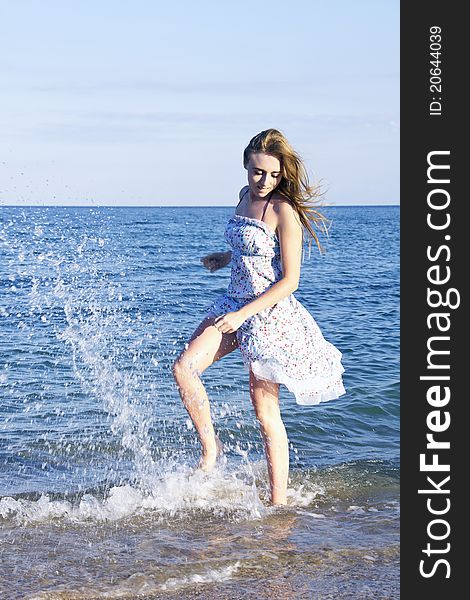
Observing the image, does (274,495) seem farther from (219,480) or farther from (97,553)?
(97,553)

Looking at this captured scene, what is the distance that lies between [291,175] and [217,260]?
2.82ft

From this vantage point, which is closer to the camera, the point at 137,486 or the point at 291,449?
the point at 137,486

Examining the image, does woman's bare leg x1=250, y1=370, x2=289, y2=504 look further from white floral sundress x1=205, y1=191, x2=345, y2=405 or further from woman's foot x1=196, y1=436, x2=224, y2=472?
woman's foot x1=196, y1=436, x2=224, y2=472

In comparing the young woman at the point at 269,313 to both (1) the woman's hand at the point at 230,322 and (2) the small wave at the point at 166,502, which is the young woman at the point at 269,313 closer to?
(1) the woman's hand at the point at 230,322

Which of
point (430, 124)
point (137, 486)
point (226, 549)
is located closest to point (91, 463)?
point (137, 486)

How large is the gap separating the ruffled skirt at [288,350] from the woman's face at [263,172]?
0.66m

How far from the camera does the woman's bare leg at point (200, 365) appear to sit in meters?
5.15

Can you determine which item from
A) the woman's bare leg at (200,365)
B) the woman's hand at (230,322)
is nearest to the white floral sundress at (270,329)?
the woman's bare leg at (200,365)

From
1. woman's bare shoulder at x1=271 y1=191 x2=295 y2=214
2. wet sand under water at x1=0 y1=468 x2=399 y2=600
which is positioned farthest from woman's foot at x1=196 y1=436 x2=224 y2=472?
woman's bare shoulder at x1=271 y1=191 x2=295 y2=214

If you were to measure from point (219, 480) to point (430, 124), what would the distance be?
8.57 ft

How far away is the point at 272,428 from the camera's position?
5.25 meters

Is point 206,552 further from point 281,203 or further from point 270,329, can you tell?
point 281,203

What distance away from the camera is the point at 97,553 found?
181 inches

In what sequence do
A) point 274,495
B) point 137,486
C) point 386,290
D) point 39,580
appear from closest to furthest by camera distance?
point 39,580, point 274,495, point 137,486, point 386,290
